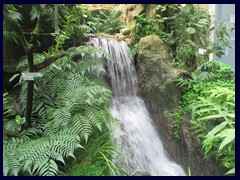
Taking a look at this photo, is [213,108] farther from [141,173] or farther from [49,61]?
[49,61]

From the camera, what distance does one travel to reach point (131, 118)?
2.04 meters

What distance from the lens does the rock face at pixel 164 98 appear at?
1.79 metres

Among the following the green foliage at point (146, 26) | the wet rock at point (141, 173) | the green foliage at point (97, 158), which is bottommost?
the wet rock at point (141, 173)

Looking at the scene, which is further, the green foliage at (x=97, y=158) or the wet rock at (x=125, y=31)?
the wet rock at (x=125, y=31)

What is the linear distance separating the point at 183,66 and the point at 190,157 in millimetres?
991

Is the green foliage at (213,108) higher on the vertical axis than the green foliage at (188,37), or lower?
lower

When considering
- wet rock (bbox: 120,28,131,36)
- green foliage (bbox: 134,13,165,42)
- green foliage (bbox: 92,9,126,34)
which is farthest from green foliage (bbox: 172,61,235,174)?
green foliage (bbox: 92,9,126,34)

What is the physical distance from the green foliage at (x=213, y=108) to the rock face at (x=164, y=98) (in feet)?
0.27

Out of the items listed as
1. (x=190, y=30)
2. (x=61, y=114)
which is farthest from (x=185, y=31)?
(x=61, y=114)

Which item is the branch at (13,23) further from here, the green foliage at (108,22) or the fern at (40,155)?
the fern at (40,155)

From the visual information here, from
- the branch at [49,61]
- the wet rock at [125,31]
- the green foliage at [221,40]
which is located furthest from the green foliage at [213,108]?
the branch at [49,61]

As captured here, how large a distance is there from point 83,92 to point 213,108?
1199mm

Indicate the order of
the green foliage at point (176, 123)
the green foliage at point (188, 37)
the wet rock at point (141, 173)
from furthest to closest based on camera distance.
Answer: the green foliage at point (188, 37), the green foliage at point (176, 123), the wet rock at point (141, 173)
